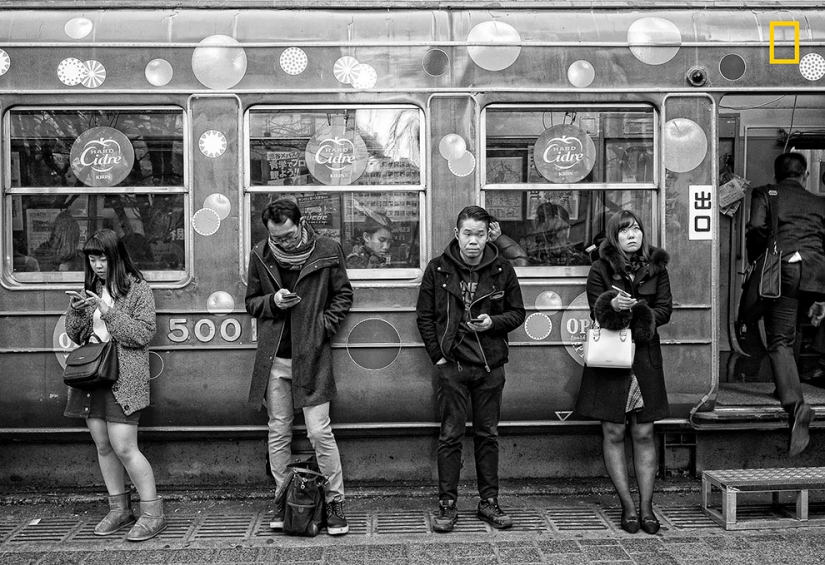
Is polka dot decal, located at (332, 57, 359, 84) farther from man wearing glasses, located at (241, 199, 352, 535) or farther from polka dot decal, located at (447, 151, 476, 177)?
man wearing glasses, located at (241, 199, 352, 535)

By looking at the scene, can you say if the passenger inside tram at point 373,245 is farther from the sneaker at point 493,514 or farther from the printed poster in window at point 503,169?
the sneaker at point 493,514

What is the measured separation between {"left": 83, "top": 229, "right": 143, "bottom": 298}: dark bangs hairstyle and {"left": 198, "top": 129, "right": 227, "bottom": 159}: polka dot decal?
778 mm

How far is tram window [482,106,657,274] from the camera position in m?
5.07

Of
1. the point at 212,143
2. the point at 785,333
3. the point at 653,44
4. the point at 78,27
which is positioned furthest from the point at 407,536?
the point at 78,27

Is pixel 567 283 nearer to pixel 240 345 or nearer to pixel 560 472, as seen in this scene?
pixel 560 472

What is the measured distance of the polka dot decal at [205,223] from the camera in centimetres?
500

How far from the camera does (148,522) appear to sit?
4613mm

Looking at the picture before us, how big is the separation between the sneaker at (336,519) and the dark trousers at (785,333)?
2.92 metres

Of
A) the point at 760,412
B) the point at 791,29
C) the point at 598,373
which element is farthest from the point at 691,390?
the point at 791,29

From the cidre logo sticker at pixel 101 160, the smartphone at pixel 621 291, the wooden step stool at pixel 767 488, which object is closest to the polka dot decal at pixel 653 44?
the smartphone at pixel 621 291

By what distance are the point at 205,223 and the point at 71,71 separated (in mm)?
1252

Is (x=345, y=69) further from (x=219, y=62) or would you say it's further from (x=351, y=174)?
(x=219, y=62)

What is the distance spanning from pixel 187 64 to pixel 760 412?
4243 millimetres

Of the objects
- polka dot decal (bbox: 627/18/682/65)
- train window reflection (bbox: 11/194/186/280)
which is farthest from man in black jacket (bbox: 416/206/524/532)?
train window reflection (bbox: 11/194/186/280)
